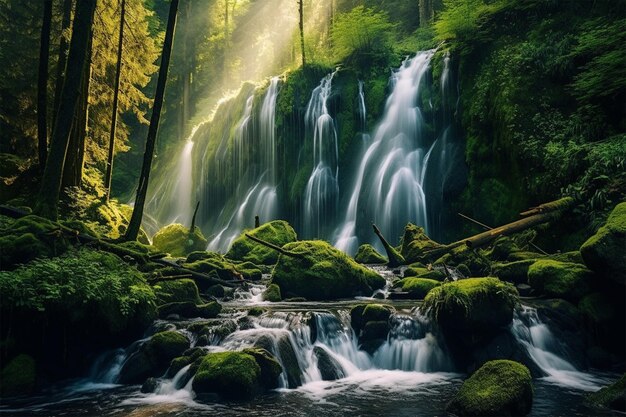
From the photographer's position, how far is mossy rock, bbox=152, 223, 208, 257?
22.3m

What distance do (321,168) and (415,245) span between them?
9.77m

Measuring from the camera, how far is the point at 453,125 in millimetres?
20328

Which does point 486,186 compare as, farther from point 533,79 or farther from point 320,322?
point 320,322

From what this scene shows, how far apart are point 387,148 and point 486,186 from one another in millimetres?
5910

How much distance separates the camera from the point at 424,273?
12.8 metres

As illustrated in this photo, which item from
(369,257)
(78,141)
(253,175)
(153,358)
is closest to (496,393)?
(153,358)

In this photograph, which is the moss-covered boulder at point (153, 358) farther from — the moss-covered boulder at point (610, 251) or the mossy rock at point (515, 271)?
the mossy rock at point (515, 271)

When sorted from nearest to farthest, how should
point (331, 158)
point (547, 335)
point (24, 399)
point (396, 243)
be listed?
point (24, 399) → point (547, 335) → point (396, 243) → point (331, 158)

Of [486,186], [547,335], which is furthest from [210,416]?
[486,186]

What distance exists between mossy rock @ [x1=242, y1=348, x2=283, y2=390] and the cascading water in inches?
725

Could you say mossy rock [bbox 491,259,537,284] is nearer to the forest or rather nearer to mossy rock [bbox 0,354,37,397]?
the forest

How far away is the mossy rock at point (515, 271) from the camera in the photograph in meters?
11.4

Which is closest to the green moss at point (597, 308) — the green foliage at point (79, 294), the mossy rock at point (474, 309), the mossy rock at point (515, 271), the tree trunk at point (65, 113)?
Answer: the mossy rock at point (474, 309)

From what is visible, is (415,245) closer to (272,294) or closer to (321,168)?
(272,294)
